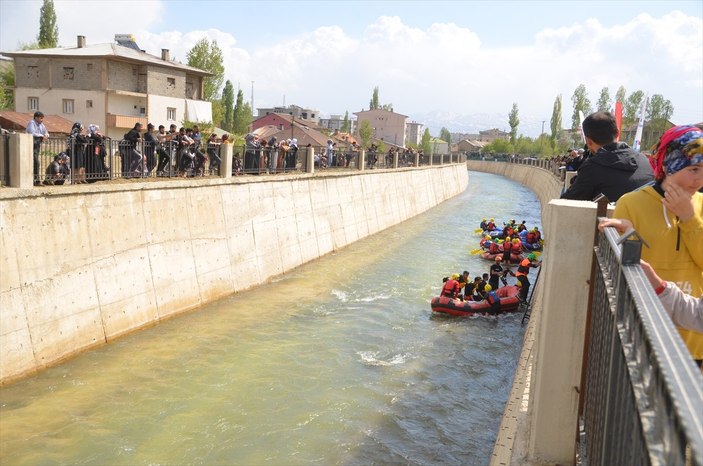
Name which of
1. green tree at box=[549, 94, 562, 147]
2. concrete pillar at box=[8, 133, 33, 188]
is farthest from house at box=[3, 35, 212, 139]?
green tree at box=[549, 94, 562, 147]

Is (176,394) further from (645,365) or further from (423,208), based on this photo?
(423,208)

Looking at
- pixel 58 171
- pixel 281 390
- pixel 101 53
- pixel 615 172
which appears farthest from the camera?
pixel 101 53

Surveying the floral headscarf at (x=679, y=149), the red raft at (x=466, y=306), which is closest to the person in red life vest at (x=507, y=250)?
the red raft at (x=466, y=306)

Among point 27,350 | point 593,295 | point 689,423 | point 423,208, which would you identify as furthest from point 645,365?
point 423,208

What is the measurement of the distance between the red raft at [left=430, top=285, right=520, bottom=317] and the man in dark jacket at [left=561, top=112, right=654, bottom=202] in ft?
37.8

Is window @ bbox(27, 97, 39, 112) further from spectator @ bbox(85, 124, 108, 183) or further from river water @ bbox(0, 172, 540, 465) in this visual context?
spectator @ bbox(85, 124, 108, 183)

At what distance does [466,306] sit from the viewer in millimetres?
16734

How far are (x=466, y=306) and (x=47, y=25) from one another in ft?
240

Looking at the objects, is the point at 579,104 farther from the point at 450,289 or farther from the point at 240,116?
the point at 450,289

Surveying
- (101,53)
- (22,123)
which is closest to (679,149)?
(22,123)

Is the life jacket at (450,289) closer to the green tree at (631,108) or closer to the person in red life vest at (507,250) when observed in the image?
the person in red life vest at (507,250)

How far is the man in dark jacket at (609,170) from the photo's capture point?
501 centimetres

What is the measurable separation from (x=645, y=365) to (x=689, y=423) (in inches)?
23.0

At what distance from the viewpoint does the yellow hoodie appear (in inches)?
137
